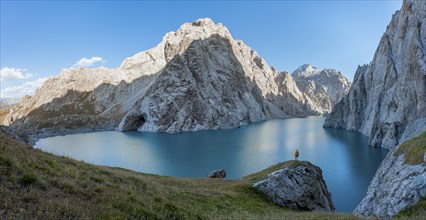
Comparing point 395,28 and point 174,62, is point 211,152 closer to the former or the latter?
point 395,28

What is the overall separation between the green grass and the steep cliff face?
5227 centimetres

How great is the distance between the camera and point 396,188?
22453 millimetres

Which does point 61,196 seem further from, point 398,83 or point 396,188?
point 398,83

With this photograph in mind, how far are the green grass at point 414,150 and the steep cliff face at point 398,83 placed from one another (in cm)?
5227

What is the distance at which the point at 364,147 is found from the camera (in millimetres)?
94125

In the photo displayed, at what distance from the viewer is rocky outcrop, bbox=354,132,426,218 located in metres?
19.8

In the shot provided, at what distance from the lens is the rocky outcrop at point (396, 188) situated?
19.8 metres

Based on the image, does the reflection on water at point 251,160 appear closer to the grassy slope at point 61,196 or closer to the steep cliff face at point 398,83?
the steep cliff face at point 398,83

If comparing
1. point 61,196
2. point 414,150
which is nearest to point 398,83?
point 414,150

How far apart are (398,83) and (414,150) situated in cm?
8391

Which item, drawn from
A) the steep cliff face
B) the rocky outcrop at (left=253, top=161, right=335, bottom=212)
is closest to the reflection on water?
the rocky outcrop at (left=253, top=161, right=335, bottom=212)

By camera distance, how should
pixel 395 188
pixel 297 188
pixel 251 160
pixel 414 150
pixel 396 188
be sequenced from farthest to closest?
1. pixel 251 160
2. pixel 297 188
3. pixel 414 150
4. pixel 395 188
5. pixel 396 188

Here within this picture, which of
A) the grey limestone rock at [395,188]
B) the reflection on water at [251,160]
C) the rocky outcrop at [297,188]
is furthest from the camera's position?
the reflection on water at [251,160]

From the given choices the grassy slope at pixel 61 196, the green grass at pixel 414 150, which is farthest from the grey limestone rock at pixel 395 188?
the grassy slope at pixel 61 196
